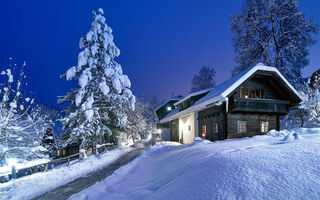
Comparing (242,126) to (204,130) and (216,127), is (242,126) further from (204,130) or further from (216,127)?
(204,130)

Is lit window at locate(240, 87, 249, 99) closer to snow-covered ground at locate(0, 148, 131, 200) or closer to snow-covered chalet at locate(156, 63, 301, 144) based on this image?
snow-covered chalet at locate(156, 63, 301, 144)

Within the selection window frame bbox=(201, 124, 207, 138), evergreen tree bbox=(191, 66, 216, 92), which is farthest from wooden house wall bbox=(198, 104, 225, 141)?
evergreen tree bbox=(191, 66, 216, 92)

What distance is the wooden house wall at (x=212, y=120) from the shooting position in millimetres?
16797

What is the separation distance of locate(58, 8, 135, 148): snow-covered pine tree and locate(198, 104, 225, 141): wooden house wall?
786 cm

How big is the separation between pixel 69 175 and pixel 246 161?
386 inches

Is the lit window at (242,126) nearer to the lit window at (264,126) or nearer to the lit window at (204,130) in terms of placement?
the lit window at (264,126)

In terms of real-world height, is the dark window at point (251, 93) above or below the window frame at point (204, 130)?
above

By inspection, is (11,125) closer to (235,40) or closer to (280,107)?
(280,107)

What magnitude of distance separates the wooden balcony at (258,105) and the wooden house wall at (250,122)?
1.19 m

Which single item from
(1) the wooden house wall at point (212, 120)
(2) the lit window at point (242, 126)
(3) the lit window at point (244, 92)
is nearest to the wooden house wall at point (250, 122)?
(2) the lit window at point (242, 126)

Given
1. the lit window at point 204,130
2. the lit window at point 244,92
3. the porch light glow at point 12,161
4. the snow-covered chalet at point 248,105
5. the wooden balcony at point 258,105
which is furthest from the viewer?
the lit window at point 204,130

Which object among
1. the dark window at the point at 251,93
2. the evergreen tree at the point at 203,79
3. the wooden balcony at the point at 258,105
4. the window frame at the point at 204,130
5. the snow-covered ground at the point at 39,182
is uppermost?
the evergreen tree at the point at 203,79

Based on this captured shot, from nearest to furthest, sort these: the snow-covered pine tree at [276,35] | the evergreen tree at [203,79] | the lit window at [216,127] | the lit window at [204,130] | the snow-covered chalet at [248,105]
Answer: the snow-covered chalet at [248,105], the lit window at [216,127], the lit window at [204,130], the snow-covered pine tree at [276,35], the evergreen tree at [203,79]

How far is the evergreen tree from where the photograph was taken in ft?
148
